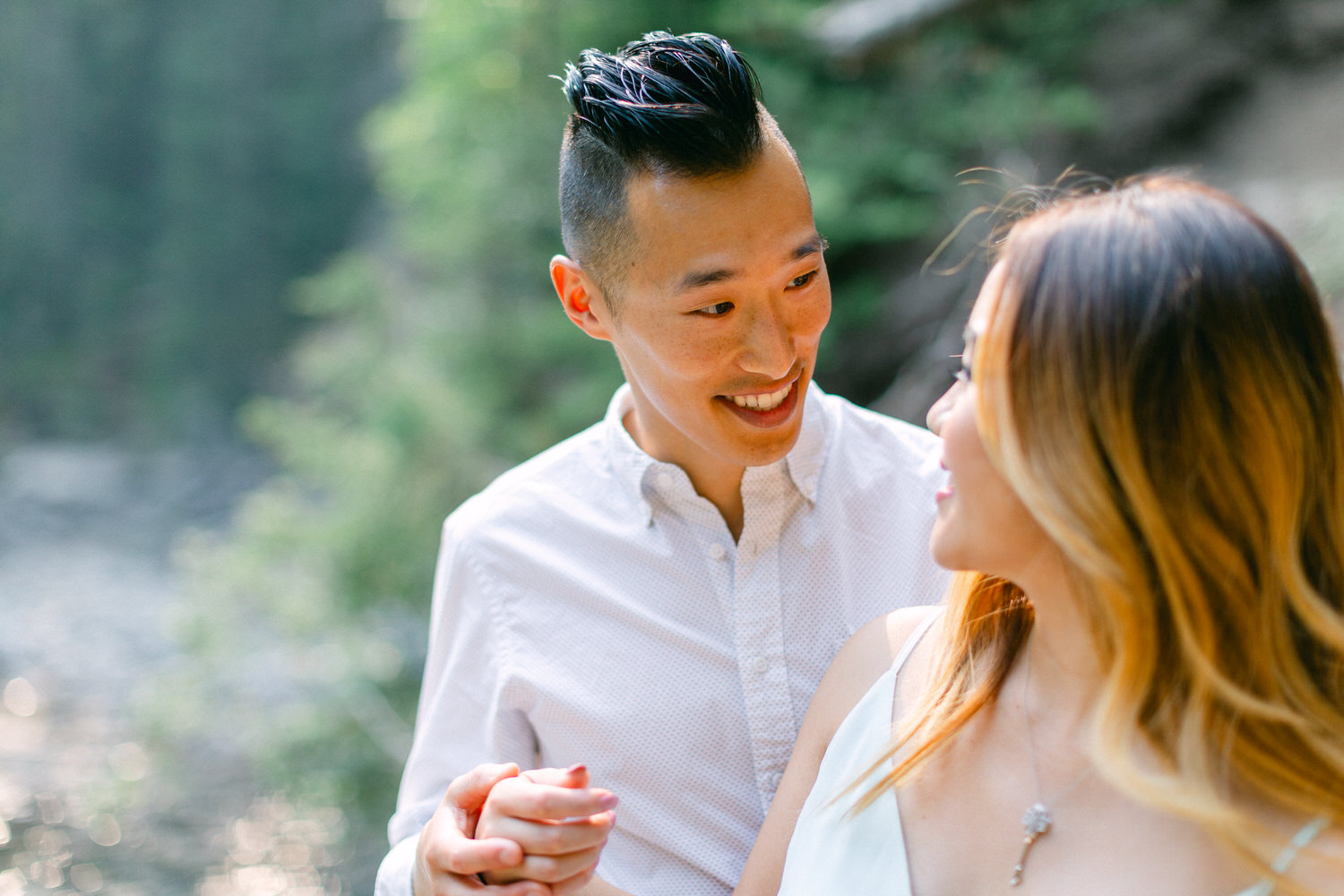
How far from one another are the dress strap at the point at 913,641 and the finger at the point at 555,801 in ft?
1.39

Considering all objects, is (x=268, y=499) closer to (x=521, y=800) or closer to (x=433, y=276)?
(x=433, y=276)

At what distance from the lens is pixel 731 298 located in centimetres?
149

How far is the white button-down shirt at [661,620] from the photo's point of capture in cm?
155

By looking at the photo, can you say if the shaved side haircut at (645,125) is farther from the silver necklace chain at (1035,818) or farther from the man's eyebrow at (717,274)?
the silver necklace chain at (1035,818)

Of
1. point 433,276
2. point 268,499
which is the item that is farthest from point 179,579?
point 433,276

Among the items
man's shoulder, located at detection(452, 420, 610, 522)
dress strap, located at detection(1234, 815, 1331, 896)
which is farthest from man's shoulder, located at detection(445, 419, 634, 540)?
dress strap, located at detection(1234, 815, 1331, 896)

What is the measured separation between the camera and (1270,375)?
1048 mm

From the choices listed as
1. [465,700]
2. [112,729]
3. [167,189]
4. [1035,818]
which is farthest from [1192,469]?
[167,189]

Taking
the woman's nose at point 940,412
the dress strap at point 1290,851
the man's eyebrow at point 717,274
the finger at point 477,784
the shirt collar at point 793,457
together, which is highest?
the man's eyebrow at point 717,274

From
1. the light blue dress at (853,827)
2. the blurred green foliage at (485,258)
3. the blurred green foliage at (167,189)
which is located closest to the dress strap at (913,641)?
the light blue dress at (853,827)

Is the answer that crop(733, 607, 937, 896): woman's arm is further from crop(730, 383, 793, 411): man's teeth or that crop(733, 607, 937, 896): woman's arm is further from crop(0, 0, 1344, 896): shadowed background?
crop(0, 0, 1344, 896): shadowed background

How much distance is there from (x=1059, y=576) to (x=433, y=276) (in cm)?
524

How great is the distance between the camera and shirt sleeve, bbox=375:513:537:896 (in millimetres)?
1625

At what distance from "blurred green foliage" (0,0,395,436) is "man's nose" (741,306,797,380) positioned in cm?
982
